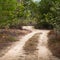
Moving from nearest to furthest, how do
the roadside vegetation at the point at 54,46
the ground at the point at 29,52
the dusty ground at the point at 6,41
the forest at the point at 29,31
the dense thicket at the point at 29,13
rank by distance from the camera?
1. the ground at the point at 29,52
2. the forest at the point at 29,31
3. the roadside vegetation at the point at 54,46
4. the dusty ground at the point at 6,41
5. the dense thicket at the point at 29,13

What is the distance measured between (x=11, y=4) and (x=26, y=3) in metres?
39.9

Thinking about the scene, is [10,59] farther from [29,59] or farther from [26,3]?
[26,3]

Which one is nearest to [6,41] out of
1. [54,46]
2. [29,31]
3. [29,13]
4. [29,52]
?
[54,46]

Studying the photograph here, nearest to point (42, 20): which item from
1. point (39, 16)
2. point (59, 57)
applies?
point (39, 16)

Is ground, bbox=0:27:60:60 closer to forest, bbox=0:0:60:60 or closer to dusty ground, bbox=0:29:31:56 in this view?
forest, bbox=0:0:60:60

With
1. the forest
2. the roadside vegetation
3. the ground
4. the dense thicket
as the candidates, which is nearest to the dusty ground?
the forest

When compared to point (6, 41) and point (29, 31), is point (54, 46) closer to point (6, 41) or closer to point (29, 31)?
point (6, 41)

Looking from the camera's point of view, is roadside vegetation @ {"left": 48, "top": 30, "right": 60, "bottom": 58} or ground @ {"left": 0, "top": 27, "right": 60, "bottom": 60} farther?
roadside vegetation @ {"left": 48, "top": 30, "right": 60, "bottom": 58}

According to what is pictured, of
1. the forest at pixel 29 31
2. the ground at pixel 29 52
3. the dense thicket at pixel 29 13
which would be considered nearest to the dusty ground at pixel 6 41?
the forest at pixel 29 31

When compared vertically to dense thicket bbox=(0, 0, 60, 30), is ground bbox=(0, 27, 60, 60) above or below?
below

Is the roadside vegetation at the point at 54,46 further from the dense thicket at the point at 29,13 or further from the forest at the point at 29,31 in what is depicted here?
the dense thicket at the point at 29,13

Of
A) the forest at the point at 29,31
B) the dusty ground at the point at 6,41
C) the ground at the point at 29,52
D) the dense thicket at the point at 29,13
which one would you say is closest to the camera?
the ground at the point at 29,52

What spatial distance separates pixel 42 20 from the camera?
177 feet

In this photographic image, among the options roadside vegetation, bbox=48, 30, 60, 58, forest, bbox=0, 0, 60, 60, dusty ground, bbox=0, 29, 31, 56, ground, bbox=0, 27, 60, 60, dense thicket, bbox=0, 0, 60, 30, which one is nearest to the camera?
ground, bbox=0, 27, 60, 60
